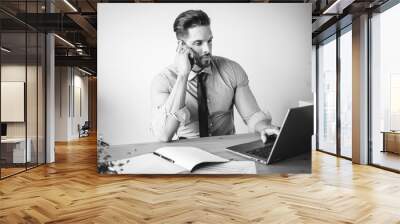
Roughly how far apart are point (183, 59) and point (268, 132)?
185 centimetres

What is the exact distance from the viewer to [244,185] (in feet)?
18.0

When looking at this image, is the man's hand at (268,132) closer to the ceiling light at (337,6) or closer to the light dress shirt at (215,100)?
the light dress shirt at (215,100)

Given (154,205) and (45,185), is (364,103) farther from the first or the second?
(45,185)

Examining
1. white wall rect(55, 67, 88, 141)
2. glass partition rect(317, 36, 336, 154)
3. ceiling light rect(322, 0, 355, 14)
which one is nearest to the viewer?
ceiling light rect(322, 0, 355, 14)

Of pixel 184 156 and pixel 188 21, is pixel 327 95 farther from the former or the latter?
pixel 184 156

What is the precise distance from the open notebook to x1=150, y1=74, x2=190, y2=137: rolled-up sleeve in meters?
0.39

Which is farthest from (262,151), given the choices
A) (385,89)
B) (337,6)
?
(385,89)

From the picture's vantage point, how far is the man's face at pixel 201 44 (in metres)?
6.20

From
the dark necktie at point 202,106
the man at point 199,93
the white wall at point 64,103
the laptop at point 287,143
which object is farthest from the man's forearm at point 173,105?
the white wall at point 64,103

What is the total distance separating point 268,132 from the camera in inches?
242

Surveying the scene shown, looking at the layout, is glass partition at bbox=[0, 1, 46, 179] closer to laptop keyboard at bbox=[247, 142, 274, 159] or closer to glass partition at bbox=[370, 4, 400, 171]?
laptop keyboard at bbox=[247, 142, 274, 159]

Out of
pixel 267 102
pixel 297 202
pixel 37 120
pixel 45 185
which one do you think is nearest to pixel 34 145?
pixel 37 120

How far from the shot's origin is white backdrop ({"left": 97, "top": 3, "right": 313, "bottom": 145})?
616 cm

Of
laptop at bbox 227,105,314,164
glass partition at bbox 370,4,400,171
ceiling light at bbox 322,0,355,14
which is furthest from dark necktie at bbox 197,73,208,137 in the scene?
glass partition at bbox 370,4,400,171
